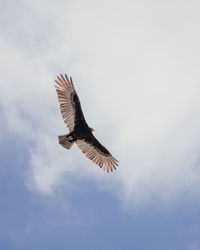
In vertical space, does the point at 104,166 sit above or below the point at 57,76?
Answer: below

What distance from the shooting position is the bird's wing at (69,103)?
768 inches

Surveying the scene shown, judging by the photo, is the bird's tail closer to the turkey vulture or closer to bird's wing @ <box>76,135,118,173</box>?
the turkey vulture

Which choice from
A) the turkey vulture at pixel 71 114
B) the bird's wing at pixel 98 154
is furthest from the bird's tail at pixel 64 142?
the bird's wing at pixel 98 154

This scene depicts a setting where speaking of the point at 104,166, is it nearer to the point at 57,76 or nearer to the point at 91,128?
the point at 91,128

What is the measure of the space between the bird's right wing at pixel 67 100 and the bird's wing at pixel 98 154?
1562mm

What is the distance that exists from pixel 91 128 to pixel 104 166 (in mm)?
2112

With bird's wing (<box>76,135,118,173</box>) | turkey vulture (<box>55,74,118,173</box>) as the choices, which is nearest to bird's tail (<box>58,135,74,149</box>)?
turkey vulture (<box>55,74,118,173</box>)

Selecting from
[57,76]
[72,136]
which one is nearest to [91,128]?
[72,136]

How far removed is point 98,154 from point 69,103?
314 cm

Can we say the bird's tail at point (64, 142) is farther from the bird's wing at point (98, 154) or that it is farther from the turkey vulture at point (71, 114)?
the bird's wing at point (98, 154)

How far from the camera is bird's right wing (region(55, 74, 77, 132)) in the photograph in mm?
19484

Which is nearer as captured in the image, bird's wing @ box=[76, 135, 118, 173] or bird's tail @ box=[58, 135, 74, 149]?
bird's tail @ box=[58, 135, 74, 149]

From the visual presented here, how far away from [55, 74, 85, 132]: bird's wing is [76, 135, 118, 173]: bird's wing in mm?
1586

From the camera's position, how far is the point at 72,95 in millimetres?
19672
